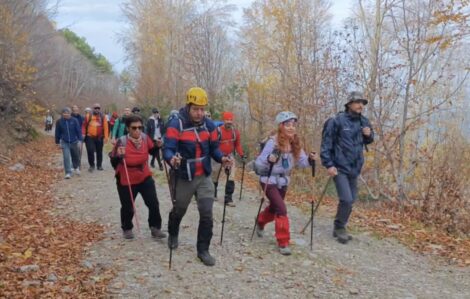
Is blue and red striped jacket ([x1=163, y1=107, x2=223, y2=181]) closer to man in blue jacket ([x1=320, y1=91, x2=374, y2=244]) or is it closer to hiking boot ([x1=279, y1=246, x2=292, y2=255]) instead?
hiking boot ([x1=279, y1=246, x2=292, y2=255])

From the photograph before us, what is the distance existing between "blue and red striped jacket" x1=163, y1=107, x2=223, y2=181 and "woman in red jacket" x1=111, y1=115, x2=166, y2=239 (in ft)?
3.70

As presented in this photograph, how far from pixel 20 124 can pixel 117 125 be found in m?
10.9

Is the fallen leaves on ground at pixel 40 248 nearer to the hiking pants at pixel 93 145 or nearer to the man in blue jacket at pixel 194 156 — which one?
the man in blue jacket at pixel 194 156

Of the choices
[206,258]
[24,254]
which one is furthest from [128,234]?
[206,258]

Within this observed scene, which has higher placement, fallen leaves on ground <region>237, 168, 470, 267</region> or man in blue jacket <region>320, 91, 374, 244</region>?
man in blue jacket <region>320, 91, 374, 244</region>

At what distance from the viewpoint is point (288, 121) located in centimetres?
658

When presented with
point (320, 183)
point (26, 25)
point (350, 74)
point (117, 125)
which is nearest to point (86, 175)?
point (117, 125)

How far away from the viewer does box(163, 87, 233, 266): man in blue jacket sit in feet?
18.8

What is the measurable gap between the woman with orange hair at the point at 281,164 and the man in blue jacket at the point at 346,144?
1.98ft

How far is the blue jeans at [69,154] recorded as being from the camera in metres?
13.1

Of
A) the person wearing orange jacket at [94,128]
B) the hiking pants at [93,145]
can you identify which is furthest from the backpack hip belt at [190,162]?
the hiking pants at [93,145]

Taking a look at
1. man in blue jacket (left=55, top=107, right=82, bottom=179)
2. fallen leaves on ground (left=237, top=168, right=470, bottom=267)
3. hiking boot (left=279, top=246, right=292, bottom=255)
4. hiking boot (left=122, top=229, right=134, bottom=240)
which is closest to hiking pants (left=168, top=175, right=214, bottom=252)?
hiking boot (left=279, top=246, right=292, bottom=255)

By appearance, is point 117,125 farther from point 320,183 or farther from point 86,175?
point 320,183

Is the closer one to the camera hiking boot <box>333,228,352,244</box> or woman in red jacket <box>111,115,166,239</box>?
woman in red jacket <box>111,115,166,239</box>
